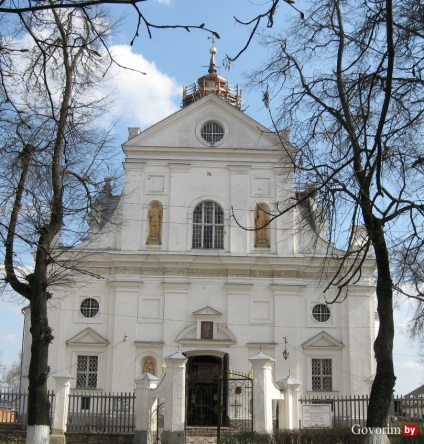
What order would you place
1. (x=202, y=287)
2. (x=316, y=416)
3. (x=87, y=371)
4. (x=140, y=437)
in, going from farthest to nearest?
(x=202, y=287)
(x=87, y=371)
(x=316, y=416)
(x=140, y=437)

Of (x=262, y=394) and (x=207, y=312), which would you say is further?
(x=207, y=312)

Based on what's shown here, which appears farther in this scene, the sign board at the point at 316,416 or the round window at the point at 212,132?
the round window at the point at 212,132

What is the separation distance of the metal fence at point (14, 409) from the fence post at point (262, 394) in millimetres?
6165

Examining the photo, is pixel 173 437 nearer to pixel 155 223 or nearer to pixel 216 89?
pixel 155 223

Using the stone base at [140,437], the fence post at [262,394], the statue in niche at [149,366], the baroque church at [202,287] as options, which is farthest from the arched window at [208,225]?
the stone base at [140,437]

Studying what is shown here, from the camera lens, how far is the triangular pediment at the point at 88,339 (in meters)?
25.1

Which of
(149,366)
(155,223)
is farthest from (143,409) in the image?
(155,223)

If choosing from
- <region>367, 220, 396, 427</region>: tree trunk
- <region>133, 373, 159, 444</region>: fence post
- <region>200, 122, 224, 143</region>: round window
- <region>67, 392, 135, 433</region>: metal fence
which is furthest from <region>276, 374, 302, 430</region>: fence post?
<region>200, 122, 224, 143</region>: round window

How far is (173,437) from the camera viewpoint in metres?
16.2

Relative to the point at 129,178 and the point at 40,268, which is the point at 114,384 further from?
the point at 40,268

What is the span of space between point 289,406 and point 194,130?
12.7 metres

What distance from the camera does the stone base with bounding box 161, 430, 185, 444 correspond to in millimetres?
16156

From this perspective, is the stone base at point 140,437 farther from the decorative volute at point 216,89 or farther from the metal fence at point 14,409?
the decorative volute at point 216,89

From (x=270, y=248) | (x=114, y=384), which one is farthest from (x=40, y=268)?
(x=270, y=248)
